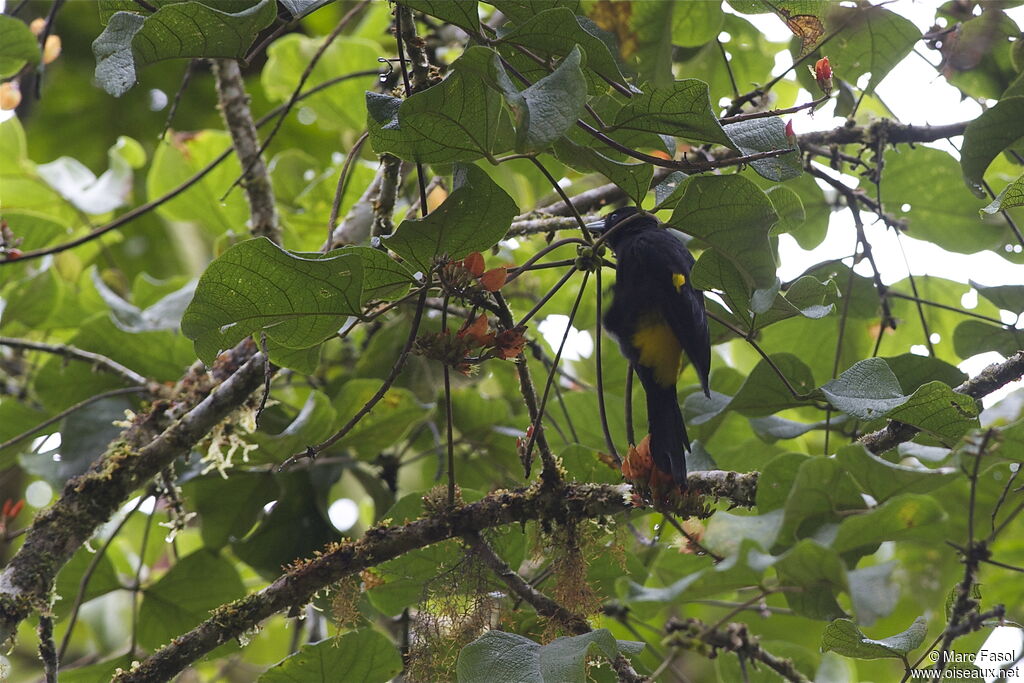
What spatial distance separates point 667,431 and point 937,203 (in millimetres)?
958

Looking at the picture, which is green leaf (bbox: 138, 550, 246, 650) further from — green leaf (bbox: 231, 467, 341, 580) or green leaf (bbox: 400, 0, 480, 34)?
green leaf (bbox: 400, 0, 480, 34)

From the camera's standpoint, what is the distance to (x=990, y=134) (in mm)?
1524

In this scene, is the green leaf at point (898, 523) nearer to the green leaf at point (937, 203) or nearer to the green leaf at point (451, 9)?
the green leaf at point (451, 9)

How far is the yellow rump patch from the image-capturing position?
2072 millimetres

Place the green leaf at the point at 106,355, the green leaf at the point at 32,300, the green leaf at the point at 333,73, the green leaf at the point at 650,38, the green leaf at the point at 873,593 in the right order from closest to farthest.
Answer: the green leaf at the point at 873,593 < the green leaf at the point at 650,38 < the green leaf at the point at 106,355 < the green leaf at the point at 32,300 < the green leaf at the point at 333,73

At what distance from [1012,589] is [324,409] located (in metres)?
2.12

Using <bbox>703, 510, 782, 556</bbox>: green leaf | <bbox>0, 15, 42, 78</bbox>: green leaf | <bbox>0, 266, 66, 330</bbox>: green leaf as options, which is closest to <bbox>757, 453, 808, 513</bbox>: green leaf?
<bbox>703, 510, 782, 556</bbox>: green leaf

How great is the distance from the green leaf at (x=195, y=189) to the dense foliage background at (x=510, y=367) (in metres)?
0.01

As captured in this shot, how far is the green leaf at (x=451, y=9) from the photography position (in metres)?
1.14

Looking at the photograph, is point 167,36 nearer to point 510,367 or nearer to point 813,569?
point 813,569

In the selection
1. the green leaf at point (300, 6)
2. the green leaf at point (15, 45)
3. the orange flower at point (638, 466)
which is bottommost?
the orange flower at point (638, 466)

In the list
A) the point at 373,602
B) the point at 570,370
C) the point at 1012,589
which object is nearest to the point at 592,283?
the point at 570,370

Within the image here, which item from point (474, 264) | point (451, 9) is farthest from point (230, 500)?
point (451, 9)

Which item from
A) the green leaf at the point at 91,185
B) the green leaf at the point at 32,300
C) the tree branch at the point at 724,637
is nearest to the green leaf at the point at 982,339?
the tree branch at the point at 724,637
